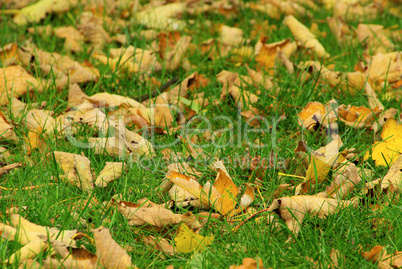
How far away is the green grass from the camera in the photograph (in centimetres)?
155

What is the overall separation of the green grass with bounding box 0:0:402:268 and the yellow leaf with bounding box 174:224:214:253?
3 centimetres

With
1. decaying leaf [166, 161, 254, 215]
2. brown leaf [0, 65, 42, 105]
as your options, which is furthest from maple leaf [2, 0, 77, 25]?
decaying leaf [166, 161, 254, 215]

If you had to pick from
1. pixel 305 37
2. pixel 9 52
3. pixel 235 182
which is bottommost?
pixel 235 182

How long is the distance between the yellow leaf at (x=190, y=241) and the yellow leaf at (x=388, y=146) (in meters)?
0.88


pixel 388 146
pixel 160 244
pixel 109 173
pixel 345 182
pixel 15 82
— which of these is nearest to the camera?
pixel 160 244

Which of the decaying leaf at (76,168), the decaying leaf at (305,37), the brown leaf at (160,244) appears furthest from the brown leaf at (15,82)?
the decaying leaf at (305,37)

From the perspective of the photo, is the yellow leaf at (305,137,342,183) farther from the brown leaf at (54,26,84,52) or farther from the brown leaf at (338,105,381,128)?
the brown leaf at (54,26,84,52)

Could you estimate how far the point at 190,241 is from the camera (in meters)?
1.60

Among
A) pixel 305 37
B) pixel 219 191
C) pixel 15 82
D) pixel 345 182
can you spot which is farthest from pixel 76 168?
pixel 305 37

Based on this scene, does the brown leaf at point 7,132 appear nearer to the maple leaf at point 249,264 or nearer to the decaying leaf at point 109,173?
the decaying leaf at point 109,173

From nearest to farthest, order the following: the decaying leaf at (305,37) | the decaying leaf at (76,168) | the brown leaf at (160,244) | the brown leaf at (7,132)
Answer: the brown leaf at (160,244)
the decaying leaf at (76,168)
the brown leaf at (7,132)
the decaying leaf at (305,37)

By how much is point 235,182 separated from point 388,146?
0.72 meters

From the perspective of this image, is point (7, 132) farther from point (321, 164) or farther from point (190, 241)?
point (321, 164)

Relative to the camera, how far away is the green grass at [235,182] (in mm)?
1546
